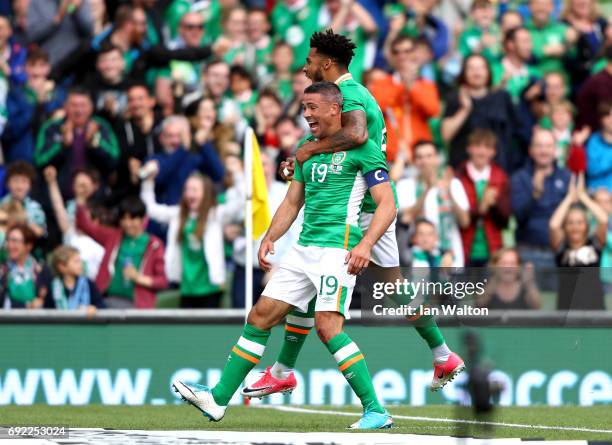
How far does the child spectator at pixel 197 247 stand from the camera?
15391 mm

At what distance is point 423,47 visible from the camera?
56.9 feet

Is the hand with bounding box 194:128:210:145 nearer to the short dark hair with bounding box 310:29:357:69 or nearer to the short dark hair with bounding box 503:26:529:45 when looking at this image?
the short dark hair with bounding box 503:26:529:45

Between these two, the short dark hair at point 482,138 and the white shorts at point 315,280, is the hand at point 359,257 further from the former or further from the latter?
the short dark hair at point 482,138

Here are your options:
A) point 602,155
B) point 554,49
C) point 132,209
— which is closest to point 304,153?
point 132,209

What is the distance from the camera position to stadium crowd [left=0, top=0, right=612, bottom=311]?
1540 centimetres

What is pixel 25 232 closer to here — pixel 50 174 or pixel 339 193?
pixel 50 174

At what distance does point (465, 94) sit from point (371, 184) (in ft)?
25.2

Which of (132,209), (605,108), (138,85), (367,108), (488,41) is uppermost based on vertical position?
(488,41)

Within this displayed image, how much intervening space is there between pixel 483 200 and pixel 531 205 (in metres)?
0.55

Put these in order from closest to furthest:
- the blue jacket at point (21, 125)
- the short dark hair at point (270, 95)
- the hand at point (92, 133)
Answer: the hand at point (92, 133) → the blue jacket at point (21, 125) → the short dark hair at point (270, 95)

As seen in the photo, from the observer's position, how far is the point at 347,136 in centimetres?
941

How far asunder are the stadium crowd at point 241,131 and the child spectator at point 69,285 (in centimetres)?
2

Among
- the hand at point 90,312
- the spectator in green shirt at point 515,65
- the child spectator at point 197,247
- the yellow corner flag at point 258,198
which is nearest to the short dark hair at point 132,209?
the child spectator at point 197,247

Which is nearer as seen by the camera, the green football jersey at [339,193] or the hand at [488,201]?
the green football jersey at [339,193]
